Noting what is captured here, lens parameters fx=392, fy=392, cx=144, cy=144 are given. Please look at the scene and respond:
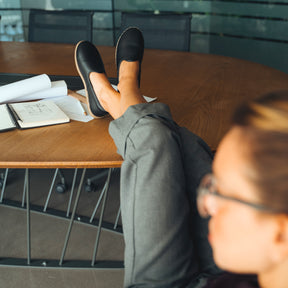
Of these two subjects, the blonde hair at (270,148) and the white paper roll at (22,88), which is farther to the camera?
the white paper roll at (22,88)

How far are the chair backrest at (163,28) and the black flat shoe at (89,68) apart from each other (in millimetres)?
1021

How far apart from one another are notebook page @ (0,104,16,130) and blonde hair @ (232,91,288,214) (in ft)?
3.06

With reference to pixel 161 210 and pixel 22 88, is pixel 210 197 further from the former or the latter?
pixel 22 88

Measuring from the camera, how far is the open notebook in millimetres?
1281

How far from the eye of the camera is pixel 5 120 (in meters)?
1.30

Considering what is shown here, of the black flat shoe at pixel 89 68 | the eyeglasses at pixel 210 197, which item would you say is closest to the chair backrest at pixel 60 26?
the black flat shoe at pixel 89 68

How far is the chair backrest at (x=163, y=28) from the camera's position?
2.38 meters

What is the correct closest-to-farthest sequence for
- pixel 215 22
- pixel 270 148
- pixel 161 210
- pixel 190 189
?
1. pixel 270 148
2. pixel 161 210
3. pixel 190 189
4. pixel 215 22

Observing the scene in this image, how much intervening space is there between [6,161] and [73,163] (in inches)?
7.4

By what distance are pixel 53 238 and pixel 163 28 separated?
140 cm

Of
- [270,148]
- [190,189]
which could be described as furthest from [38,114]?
[270,148]

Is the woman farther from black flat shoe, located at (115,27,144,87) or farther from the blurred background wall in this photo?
the blurred background wall

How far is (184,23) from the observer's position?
237 cm

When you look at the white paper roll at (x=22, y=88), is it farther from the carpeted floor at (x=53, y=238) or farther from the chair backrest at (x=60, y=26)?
Result: the chair backrest at (x=60, y=26)
